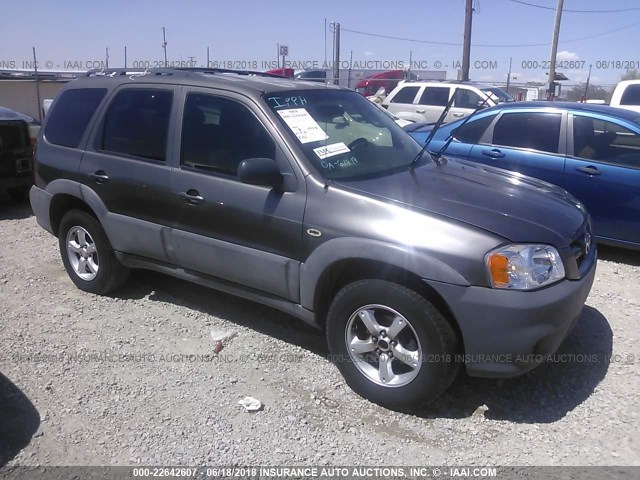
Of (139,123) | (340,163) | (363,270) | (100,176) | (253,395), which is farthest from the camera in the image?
(100,176)

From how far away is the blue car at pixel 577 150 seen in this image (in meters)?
5.55

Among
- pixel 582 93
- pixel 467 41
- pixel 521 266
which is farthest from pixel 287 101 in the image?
pixel 582 93

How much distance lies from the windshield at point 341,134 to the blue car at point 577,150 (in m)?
2.21

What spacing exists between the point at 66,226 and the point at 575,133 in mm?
4949

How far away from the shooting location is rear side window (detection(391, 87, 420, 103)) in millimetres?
14582

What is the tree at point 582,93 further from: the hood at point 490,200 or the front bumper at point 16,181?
the hood at point 490,200

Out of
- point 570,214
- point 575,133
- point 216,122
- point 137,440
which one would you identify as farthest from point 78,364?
point 575,133

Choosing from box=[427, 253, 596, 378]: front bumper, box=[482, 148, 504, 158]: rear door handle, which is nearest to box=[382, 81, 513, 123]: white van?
box=[482, 148, 504, 158]: rear door handle

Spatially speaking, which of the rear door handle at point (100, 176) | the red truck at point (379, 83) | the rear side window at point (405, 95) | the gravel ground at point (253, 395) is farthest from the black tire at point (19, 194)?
the red truck at point (379, 83)

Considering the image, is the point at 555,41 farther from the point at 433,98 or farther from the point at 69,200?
the point at 69,200

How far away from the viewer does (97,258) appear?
4809 mm

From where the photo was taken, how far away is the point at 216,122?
3.95m

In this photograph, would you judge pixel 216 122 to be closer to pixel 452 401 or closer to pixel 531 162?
pixel 452 401

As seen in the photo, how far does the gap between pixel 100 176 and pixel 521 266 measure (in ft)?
10.4
